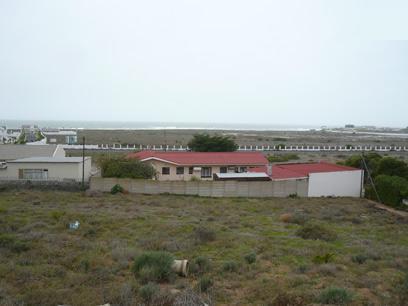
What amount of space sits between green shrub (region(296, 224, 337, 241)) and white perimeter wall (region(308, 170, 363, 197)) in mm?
13481

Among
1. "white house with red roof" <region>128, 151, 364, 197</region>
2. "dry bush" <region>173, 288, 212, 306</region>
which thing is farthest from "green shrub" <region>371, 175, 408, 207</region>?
"dry bush" <region>173, 288, 212, 306</region>

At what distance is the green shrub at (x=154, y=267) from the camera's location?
10.9 meters

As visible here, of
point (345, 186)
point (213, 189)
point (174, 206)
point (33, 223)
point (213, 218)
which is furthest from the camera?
point (345, 186)

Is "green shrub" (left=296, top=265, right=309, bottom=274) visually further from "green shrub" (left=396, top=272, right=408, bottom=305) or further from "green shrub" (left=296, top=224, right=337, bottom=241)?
"green shrub" (left=296, top=224, right=337, bottom=241)

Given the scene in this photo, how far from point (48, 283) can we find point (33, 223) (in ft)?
29.3

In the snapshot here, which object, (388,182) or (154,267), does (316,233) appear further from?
(388,182)

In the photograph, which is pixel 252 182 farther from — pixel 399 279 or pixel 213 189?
pixel 399 279

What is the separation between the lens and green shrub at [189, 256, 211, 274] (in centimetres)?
1201

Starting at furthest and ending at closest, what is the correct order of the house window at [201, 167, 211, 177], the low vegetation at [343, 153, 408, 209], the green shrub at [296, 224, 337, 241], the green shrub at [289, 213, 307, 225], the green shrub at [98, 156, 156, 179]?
the house window at [201, 167, 211, 177], the green shrub at [98, 156, 156, 179], the low vegetation at [343, 153, 408, 209], the green shrub at [289, 213, 307, 225], the green shrub at [296, 224, 337, 241]

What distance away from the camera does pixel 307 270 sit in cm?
1250

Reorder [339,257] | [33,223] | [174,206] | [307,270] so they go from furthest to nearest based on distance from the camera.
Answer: [174,206] < [33,223] < [339,257] < [307,270]

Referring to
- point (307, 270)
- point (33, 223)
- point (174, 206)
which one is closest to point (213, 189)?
point (174, 206)

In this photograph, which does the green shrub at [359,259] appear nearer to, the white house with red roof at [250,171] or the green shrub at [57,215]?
the green shrub at [57,215]

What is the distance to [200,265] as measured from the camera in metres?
12.5
